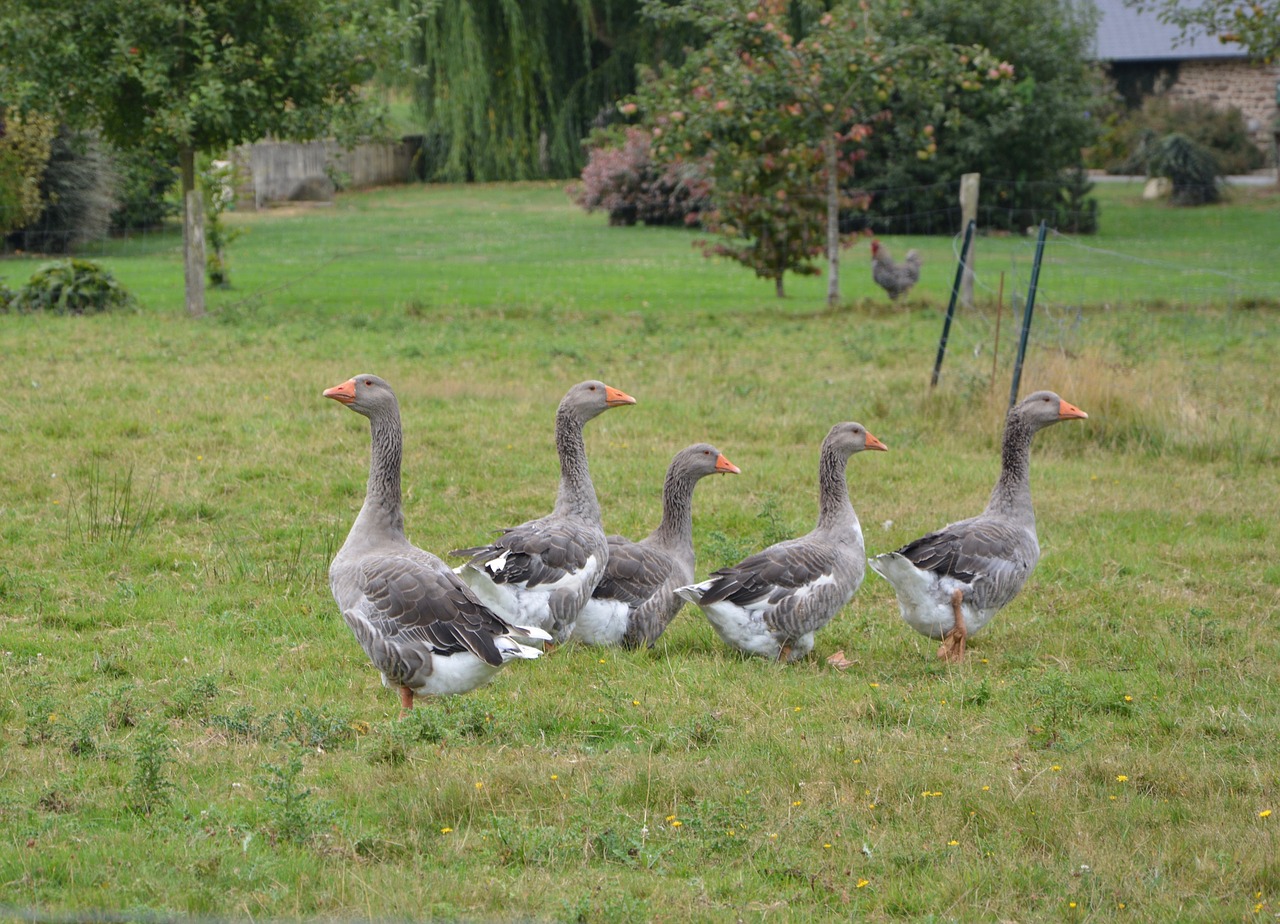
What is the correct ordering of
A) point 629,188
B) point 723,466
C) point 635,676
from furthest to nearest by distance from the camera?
point 629,188 → point 723,466 → point 635,676

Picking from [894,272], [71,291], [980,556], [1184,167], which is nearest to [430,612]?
[980,556]

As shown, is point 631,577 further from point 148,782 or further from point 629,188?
point 629,188

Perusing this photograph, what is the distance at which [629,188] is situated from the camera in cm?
3816

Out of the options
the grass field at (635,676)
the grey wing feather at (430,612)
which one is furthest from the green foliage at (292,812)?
the grey wing feather at (430,612)

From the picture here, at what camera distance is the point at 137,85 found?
19422 millimetres

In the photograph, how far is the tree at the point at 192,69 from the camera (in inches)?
721

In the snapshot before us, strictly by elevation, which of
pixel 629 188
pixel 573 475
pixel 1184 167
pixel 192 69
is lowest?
pixel 573 475

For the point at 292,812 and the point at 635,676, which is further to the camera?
the point at 635,676

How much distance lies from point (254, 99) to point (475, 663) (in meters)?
15.5

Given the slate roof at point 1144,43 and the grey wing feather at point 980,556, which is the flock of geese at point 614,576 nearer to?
the grey wing feather at point 980,556

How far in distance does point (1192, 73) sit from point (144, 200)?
128 feet

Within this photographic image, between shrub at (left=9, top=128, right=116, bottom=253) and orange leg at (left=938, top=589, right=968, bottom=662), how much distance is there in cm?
2744

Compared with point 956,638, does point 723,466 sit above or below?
above

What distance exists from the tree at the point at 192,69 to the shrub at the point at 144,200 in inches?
458
